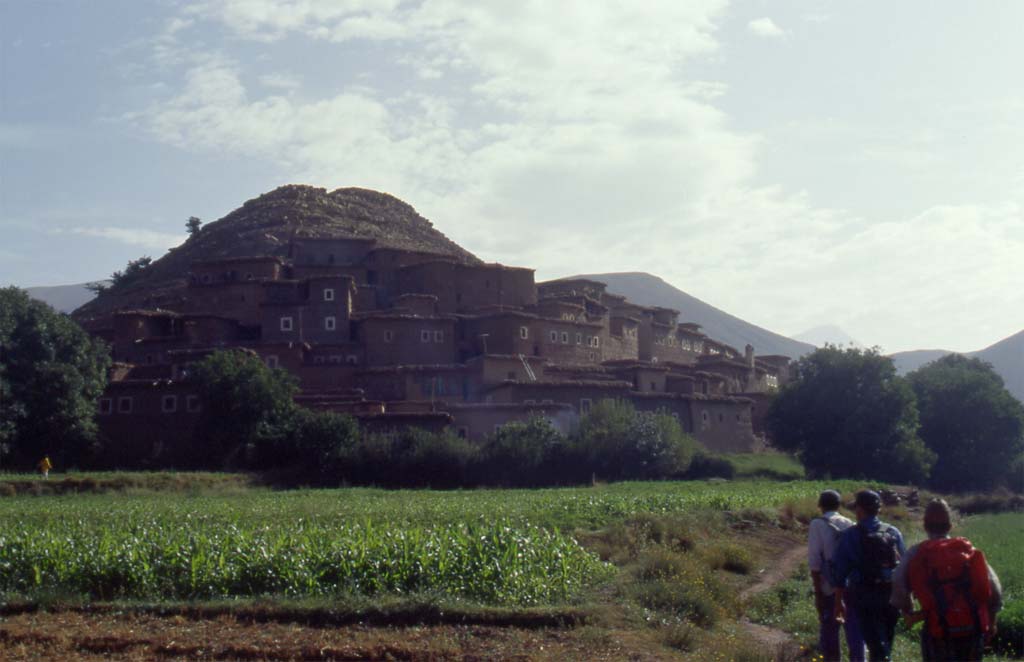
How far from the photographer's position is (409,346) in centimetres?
5675

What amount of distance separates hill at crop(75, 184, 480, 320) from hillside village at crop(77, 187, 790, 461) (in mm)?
2482

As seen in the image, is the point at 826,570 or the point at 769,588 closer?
the point at 826,570

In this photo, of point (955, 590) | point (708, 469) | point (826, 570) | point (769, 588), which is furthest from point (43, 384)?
point (955, 590)

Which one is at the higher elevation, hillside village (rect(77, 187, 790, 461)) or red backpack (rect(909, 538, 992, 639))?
hillside village (rect(77, 187, 790, 461))

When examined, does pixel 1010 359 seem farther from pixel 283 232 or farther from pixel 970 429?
pixel 283 232

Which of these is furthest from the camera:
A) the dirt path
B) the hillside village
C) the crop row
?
the hillside village

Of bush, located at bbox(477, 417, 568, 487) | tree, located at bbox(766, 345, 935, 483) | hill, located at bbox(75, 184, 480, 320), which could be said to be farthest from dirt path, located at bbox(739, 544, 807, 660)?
A: hill, located at bbox(75, 184, 480, 320)

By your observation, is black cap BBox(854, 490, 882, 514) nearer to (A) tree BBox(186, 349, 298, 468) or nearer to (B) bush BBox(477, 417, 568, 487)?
(B) bush BBox(477, 417, 568, 487)

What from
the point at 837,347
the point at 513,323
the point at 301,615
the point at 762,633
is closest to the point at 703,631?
the point at 762,633

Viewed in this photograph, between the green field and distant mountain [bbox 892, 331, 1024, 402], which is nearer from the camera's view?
the green field

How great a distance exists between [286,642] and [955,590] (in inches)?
302

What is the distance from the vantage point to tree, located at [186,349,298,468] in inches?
1843

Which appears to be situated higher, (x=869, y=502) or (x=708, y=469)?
(x=869, y=502)

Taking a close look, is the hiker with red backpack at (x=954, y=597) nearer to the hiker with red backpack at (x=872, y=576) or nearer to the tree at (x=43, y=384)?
the hiker with red backpack at (x=872, y=576)
